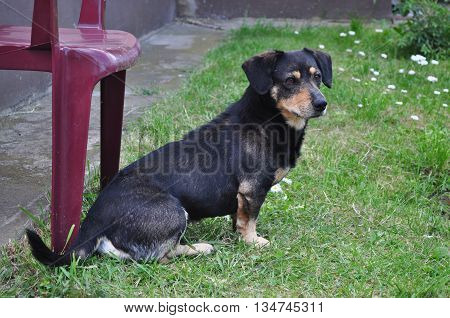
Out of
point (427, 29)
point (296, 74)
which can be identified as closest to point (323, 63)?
point (296, 74)

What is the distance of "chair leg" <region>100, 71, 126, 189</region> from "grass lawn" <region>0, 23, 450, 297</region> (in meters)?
0.20

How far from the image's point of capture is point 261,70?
133 inches

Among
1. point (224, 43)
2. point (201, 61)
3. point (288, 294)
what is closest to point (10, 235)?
point (288, 294)

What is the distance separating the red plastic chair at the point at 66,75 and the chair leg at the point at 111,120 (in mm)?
346

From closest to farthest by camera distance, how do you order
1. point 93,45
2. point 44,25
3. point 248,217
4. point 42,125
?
point 44,25 < point 93,45 < point 248,217 < point 42,125

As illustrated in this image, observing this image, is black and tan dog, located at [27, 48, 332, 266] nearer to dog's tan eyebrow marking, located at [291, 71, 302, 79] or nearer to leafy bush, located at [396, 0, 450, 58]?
dog's tan eyebrow marking, located at [291, 71, 302, 79]

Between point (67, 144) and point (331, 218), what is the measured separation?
1.69 m

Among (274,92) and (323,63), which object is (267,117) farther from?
(323,63)

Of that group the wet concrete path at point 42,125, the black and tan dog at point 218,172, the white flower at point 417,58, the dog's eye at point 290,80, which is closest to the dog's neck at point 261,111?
the black and tan dog at point 218,172

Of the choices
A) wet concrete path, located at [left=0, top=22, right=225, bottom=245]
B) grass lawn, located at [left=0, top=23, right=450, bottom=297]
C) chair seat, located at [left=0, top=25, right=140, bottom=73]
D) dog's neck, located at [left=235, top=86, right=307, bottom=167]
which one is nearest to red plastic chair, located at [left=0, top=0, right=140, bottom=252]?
chair seat, located at [left=0, top=25, right=140, bottom=73]

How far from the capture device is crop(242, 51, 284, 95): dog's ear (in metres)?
3.33

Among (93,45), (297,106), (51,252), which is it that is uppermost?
(93,45)

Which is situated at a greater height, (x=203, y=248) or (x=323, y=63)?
(x=323, y=63)

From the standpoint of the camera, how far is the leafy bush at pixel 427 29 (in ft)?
24.4
